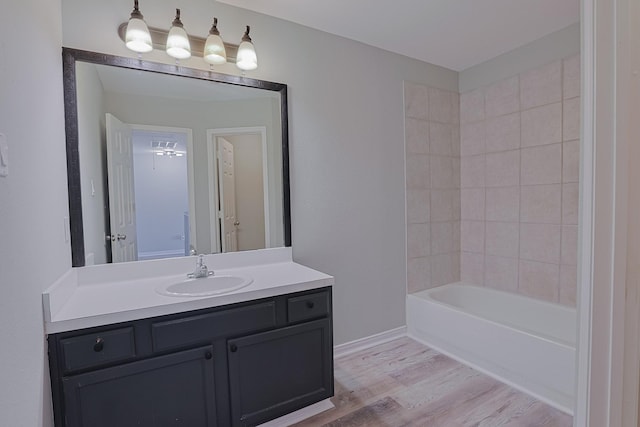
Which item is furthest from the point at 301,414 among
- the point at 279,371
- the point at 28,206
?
the point at 28,206

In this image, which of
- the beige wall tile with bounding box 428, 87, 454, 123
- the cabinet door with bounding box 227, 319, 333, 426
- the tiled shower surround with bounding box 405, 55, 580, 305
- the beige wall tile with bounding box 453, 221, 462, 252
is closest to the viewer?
the cabinet door with bounding box 227, 319, 333, 426

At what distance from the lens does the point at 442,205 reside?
3.06 meters

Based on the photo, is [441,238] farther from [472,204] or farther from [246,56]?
[246,56]

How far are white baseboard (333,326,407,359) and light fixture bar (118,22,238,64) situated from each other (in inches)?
86.4

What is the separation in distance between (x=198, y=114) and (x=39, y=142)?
2.89ft

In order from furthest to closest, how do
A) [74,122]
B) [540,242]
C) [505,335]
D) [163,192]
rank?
[540,242], [505,335], [163,192], [74,122]

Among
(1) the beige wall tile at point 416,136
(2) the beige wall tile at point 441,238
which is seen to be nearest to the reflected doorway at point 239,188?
(1) the beige wall tile at point 416,136

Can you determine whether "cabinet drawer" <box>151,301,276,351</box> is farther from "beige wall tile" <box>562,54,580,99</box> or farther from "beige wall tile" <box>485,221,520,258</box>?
"beige wall tile" <box>562,54,580,99</box>

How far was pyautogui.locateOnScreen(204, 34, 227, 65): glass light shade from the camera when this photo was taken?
187 cm

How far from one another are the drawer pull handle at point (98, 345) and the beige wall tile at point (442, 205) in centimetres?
259

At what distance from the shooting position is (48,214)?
1.31 metres

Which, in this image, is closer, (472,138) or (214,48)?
(214,48)

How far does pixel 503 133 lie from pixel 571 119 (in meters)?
0.51

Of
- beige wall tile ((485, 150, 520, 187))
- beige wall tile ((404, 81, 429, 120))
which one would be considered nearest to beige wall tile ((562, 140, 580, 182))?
beige wall tile ((485, 150, 520, 187))
